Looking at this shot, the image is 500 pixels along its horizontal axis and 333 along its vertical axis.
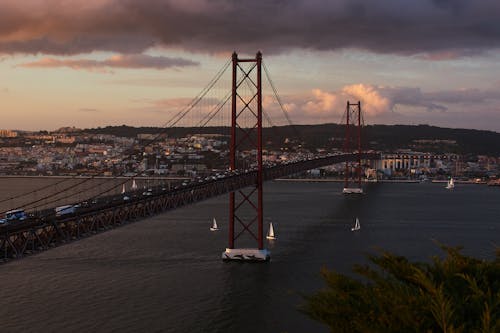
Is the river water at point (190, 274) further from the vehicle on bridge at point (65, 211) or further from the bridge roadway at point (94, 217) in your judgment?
the vehicle on bridge at point (65, 211)

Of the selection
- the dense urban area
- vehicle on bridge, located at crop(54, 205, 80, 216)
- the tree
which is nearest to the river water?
the tree

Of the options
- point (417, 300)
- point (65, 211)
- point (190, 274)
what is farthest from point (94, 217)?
point (417, 300)

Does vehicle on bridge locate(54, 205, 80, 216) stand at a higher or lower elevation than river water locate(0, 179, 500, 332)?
higher

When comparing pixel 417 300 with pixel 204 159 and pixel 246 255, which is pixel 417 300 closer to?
pixel 246 255

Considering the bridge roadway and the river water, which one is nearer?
the bridge roadway

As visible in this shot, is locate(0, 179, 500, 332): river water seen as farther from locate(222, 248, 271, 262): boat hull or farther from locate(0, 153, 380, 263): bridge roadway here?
locate(0, 153, 380, 263): bridge roadway

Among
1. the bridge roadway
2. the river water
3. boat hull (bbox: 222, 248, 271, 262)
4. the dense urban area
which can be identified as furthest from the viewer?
the dense urban area

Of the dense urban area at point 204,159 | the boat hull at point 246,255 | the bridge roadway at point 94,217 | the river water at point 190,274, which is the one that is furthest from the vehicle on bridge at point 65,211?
the dense urban area at point 204,159
